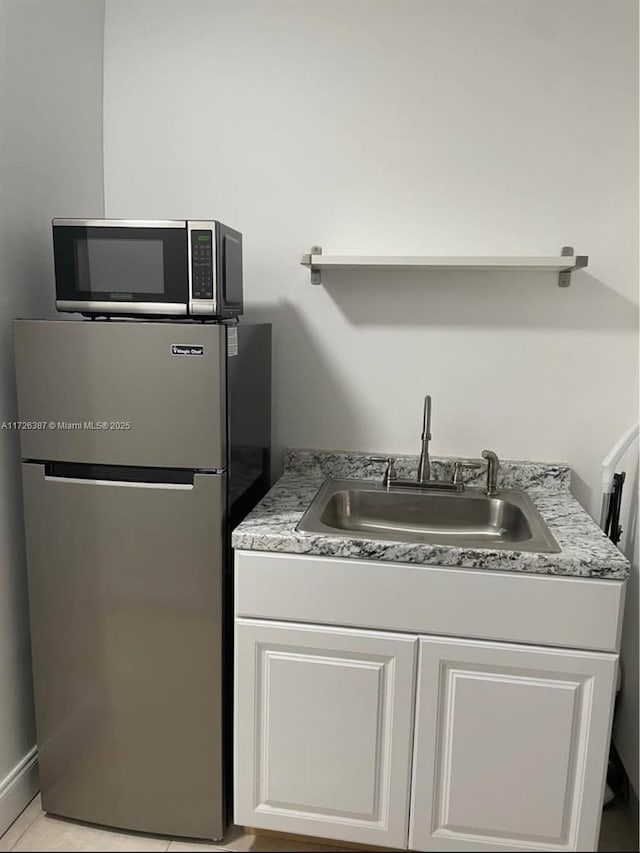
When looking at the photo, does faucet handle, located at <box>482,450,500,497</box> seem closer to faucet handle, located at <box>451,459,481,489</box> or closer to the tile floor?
faucet handle, located at <box>451,459,481,489</box>

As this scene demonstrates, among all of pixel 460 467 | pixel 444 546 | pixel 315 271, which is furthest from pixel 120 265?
pixel 460 467

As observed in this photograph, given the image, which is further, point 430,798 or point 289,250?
point 289,250

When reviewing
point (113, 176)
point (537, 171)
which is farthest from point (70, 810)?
point (537, 171)

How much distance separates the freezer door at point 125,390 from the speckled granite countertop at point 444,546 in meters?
0.24

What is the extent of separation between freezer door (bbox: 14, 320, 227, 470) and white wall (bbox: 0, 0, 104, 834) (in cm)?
17

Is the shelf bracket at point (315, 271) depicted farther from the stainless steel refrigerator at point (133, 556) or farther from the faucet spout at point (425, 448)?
the faucet spout at point (425, 448)

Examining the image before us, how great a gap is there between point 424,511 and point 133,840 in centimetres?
124

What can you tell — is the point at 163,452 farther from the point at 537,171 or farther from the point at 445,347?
the point at 537,171

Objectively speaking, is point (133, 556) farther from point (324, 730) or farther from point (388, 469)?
point (388, 469)

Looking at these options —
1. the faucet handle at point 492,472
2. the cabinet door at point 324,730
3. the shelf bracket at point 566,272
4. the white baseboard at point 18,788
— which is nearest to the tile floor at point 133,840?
the white baseboard at point 18,788

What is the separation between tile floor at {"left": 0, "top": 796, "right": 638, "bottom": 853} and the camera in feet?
6.24

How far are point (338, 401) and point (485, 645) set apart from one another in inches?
37.6

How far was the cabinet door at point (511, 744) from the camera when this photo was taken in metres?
1.64

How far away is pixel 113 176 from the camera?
2324 millimetres
